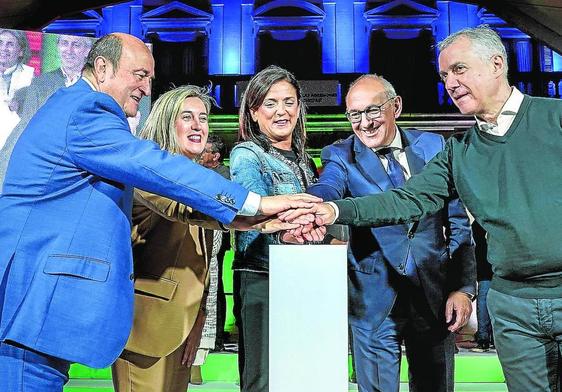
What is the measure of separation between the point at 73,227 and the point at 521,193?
51.2 inches

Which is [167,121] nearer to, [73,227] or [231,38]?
[73,227]

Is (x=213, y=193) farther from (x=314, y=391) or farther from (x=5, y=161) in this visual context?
(x=5, y=161)

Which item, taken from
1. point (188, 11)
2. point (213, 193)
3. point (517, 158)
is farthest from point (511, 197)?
point (188, 11)

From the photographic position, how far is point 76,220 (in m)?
1.67

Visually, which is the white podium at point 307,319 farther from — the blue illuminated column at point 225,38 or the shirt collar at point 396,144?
the blue illuminated column at point 225,38

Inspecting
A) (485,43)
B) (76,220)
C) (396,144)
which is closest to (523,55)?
(396,144)

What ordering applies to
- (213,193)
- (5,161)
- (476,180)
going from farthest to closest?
(5,161)
(476,180)
(213,193)

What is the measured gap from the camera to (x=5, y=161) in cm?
286

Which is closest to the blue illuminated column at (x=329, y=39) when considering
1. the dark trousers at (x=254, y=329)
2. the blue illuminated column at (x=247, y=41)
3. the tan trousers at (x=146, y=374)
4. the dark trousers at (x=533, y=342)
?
the blue illuminated column at (x=247, y=41)

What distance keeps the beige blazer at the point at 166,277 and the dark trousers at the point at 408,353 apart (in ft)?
2.25

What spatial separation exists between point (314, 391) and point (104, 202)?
77cm

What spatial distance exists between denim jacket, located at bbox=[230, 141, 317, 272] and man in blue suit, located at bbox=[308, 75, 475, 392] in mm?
129

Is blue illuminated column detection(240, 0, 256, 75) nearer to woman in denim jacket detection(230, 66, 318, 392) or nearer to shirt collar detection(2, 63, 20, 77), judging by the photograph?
shirt collar detection(2, 63, 20, 77)

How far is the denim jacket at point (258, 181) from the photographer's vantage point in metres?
2.29
